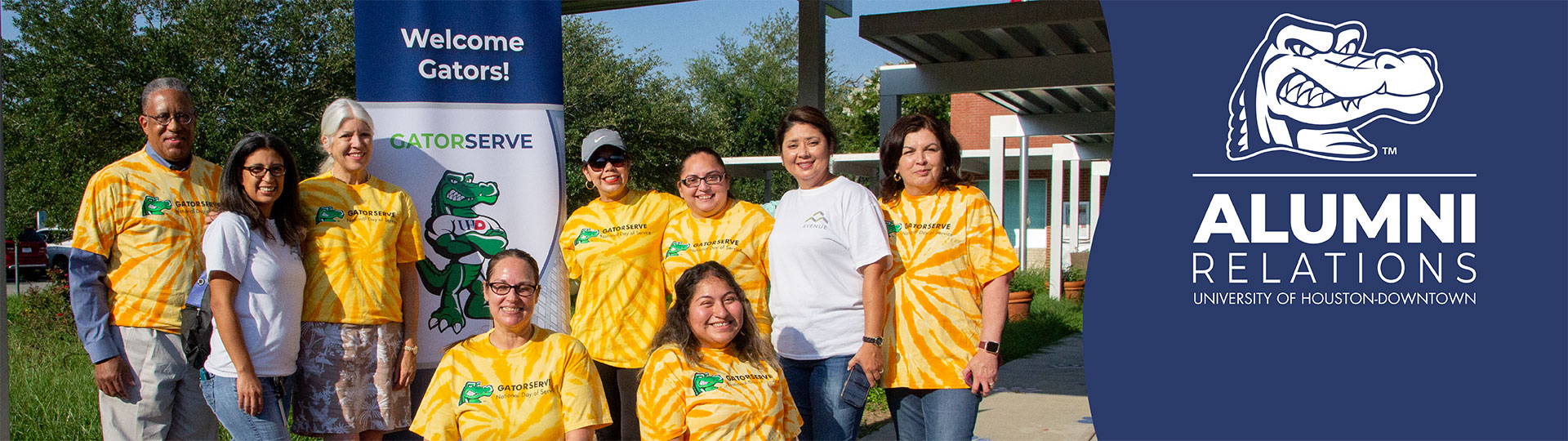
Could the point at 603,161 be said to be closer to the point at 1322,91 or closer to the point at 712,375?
the point at 712,375

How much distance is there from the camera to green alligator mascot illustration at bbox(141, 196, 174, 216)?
133 inches

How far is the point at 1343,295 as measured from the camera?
3.16m

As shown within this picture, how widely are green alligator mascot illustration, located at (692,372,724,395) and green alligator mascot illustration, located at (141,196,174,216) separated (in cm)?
171

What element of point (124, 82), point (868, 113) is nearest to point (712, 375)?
point (124, 82)

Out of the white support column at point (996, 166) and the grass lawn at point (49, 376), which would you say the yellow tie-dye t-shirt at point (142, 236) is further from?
the white support column at point (996, 166)

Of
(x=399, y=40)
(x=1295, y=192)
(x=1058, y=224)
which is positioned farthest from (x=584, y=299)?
(x=1058, y=224)

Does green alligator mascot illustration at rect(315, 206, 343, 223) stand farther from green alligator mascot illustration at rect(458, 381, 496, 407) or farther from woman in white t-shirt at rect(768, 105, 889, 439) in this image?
woman in white t-shirt at rect(768, 105, 889, 439)

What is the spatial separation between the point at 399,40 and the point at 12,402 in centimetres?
367

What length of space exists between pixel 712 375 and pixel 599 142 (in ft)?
3.09

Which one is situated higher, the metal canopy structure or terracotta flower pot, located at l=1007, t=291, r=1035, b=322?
the metal canopy structure

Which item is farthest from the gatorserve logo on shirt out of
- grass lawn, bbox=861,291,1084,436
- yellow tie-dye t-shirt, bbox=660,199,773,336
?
grass lawn, bbox=861,291,1084,436

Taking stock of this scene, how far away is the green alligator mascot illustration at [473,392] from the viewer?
316 cm

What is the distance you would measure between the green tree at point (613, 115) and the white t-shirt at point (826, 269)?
53.9 ft

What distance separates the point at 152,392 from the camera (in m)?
3.39
